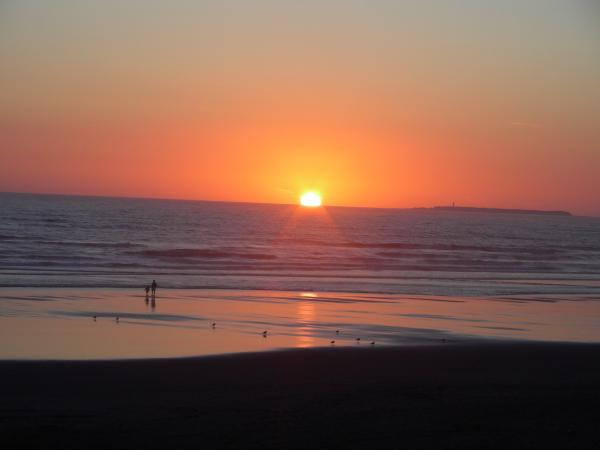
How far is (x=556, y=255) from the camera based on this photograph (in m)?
74.9

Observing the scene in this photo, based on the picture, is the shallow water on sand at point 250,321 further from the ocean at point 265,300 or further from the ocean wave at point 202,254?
the ocean wave at point 202,254

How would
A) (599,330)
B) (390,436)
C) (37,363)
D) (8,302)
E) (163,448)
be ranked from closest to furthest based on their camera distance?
(163,448), (390,436), (37,363), (599,330), (8,302)

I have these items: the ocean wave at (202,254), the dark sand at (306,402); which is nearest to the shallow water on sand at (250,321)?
the dark sand at (306,402)

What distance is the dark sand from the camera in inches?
406

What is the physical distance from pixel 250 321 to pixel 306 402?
11.0 meters

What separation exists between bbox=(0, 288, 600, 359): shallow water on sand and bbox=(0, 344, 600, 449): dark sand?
2.17m

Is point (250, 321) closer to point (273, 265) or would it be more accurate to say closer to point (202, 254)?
point (273, 265)

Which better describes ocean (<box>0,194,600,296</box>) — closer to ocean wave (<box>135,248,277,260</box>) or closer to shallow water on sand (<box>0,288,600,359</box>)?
ocean wave (<box>135,248,277,260</box>)

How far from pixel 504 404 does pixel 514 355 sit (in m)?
5.70

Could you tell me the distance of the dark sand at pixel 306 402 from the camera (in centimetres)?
1032

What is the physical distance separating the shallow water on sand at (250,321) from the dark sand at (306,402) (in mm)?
2172

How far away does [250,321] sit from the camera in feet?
76.1

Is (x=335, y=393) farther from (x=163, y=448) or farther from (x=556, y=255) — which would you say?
(x=556, y=255)

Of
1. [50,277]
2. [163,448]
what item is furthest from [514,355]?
[50,277]
